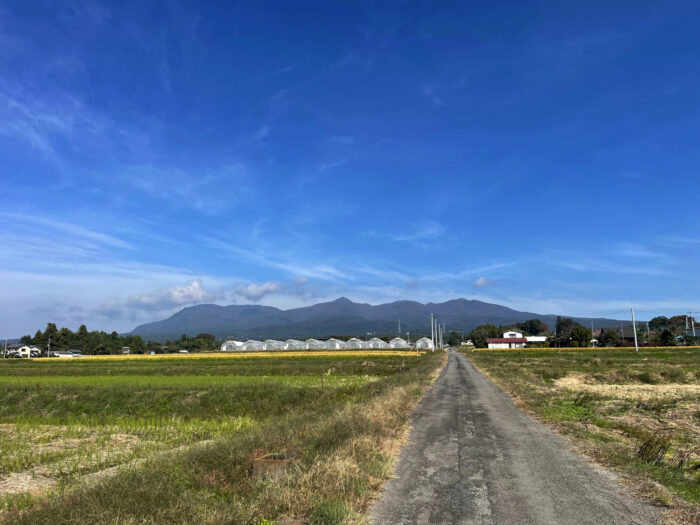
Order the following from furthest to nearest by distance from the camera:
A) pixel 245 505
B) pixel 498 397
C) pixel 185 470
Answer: pixel 498 397 → pixel 185 470 → pixel 245 505

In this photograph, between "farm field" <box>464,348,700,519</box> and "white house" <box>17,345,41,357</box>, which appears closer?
"farm field" <box>464,348,700,519</box>

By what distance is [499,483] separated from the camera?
971cm

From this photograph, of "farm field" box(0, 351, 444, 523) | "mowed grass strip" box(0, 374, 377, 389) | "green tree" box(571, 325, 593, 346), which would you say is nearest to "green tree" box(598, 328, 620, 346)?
"green tree" box(571, 325, 593, 346)

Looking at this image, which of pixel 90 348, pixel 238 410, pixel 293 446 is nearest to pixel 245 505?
pixel 293 446

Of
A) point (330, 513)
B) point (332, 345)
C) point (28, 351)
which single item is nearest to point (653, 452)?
point (330, 513)

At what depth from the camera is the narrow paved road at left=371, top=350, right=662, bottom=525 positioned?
7809 millimetres

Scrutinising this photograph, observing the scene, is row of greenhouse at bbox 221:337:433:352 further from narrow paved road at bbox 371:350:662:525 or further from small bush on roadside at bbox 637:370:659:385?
narrow paved road at bbox 371:350:662:525

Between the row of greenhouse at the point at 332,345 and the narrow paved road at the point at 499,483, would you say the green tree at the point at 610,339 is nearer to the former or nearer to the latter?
the row of greenhouse at the point at 332,345

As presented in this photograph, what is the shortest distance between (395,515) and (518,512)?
7.41 feet

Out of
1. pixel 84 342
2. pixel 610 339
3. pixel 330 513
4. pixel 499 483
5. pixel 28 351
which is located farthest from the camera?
pixel 84 342

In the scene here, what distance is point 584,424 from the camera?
1727cm

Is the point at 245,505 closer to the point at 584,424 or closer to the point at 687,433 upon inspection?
the point at 584,424

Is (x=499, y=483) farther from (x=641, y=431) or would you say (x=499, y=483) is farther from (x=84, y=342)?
(x=84, y=342)

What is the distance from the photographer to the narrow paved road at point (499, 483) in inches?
307
